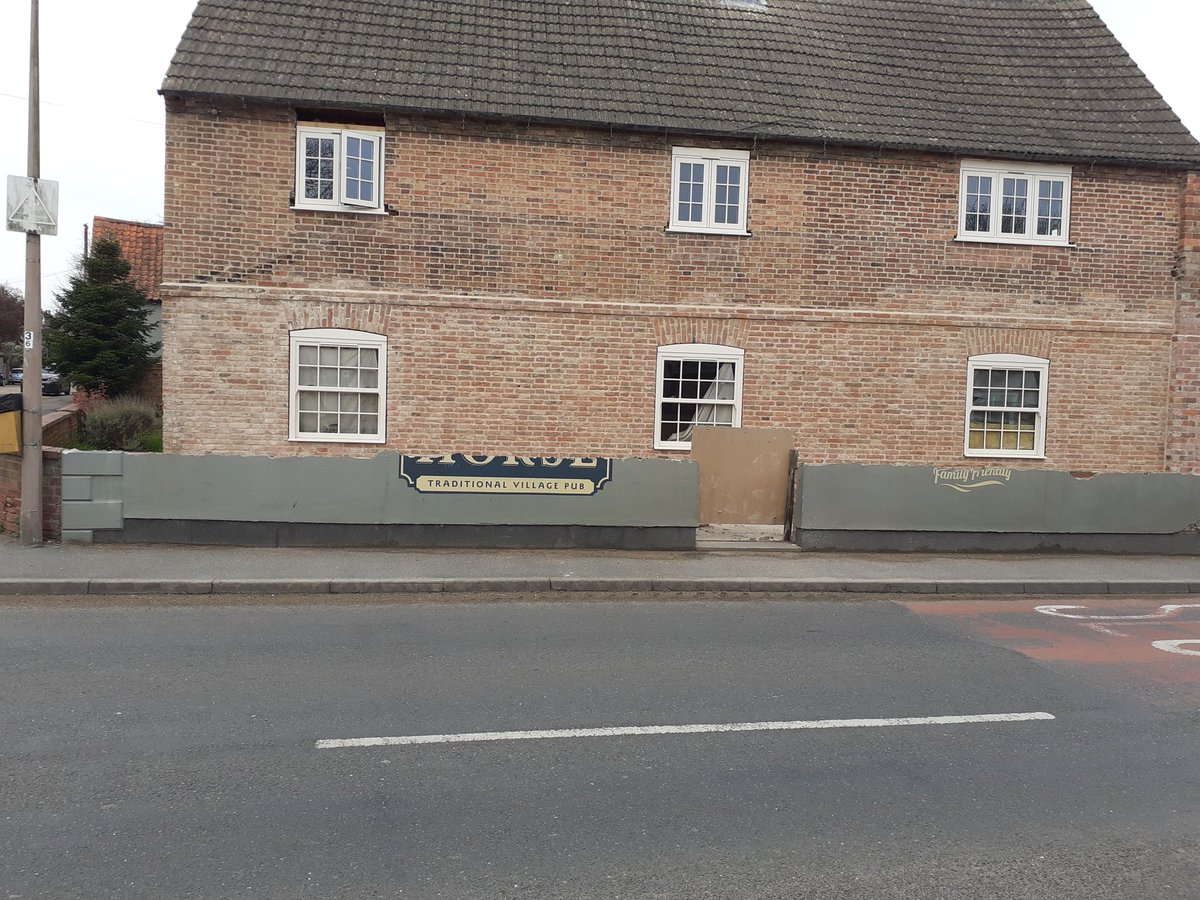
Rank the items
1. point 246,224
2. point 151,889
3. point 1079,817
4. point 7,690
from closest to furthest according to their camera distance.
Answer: point 151,889
point 1079,817
point 7,690
point 246,224

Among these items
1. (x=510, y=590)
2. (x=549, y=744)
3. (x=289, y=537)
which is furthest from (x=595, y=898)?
(x=289, y=537)

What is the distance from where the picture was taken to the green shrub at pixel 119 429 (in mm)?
18438

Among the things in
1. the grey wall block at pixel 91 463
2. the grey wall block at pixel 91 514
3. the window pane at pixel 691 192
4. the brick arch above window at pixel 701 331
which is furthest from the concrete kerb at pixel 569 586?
the window pane at pixel 691 192

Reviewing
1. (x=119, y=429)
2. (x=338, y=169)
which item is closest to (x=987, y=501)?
(x=338, y=169)

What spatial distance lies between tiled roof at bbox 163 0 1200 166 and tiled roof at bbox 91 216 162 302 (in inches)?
619

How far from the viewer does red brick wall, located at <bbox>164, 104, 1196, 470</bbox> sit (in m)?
12.9

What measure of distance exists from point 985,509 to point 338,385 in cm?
897

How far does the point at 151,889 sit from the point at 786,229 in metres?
12.4

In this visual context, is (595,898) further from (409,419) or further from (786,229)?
(786,229)

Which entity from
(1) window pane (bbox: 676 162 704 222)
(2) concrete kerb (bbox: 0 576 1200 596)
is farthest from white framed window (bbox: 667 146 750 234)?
(2) concrete kerb (bbox: 0 576 1200 596)

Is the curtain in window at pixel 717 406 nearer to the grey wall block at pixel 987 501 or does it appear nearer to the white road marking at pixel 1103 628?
the grey wall block at pixel 987 501

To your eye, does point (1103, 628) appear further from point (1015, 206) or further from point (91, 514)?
point (91, 514)

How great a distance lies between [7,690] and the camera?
5.96m

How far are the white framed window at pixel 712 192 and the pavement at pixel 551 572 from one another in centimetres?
506
